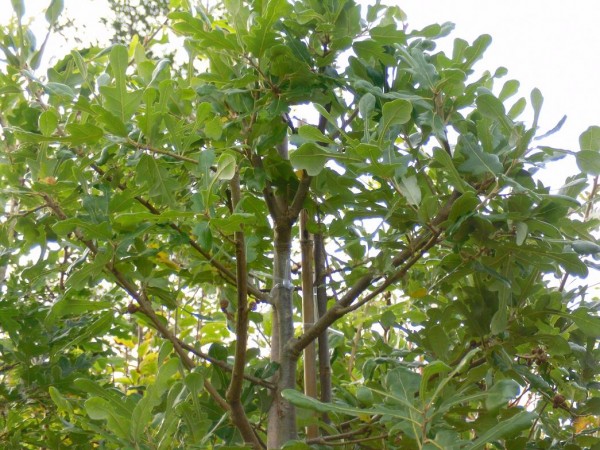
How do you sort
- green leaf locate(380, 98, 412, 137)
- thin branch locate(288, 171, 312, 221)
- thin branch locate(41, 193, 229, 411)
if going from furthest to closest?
thin branch locate(288, 171, 312, 221) → thin branch locate(41, 193, 229, 411) → green leaf locate(380, 98, 412, 137)

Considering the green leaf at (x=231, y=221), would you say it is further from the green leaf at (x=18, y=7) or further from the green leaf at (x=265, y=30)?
the green leaf at (x=18, y=7)

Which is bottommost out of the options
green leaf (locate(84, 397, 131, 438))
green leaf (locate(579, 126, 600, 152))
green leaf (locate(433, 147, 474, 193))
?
green leaf (locate(84, 397, 131, 438))

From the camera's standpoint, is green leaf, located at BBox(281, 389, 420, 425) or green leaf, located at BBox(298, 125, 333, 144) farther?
green leaf, located at BBox(298, 125, 333, 144)

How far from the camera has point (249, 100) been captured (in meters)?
1.18

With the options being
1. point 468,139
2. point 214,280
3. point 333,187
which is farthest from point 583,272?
point 214,280

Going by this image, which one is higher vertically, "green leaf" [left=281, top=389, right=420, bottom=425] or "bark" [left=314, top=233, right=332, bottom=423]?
"bark" [left=314, top=233, right=332, bottom=423]

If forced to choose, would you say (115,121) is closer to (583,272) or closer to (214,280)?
(214,280)

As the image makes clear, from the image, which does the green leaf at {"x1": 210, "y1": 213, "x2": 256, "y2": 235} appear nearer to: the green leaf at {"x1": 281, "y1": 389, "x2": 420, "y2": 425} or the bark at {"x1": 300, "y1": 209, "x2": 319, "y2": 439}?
the green leaf at {"x1": 281, "y1": 389, "x2": 420, "y2": 425}

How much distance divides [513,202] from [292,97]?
38 centimetres

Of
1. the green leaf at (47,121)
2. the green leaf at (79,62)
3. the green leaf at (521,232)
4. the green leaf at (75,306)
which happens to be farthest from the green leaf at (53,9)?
the green leaf at (521,232)

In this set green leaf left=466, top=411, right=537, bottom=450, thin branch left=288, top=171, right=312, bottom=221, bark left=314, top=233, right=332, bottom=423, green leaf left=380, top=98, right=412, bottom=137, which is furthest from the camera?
bark left=314, top=233, right=332, bottom=423

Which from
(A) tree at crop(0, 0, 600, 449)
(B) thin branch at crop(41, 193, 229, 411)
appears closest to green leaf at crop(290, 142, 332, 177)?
(A) tree at crop(0, 0, 600, 449)

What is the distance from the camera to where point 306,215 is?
1.45m

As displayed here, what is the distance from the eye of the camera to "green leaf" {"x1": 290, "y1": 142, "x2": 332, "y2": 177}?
1055 mm
